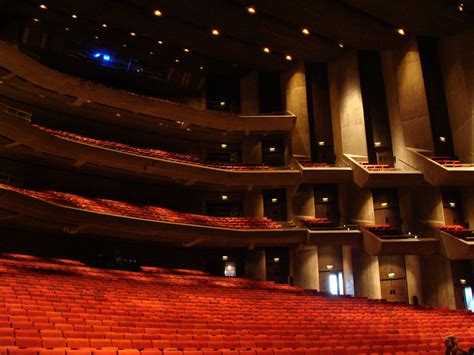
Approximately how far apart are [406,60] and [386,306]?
29.5 feet

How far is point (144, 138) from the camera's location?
1673 centimetres

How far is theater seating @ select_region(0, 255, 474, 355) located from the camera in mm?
5492

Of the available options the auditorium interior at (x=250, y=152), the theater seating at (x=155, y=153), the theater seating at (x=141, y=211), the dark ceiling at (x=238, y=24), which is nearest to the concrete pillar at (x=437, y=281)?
the auditorium interior at (x=250, y=152)

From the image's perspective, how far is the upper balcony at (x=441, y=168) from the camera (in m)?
14.3

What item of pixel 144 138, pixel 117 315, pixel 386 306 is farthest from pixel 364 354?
pixel 144 138

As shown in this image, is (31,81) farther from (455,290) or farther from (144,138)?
(455,290)

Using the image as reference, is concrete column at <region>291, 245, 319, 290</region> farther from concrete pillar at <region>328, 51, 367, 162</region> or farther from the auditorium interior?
concrete pillar at <region>328, 51, 367, 162</region>

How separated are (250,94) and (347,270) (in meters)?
7.63

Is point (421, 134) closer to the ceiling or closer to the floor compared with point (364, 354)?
closer to the ceiling

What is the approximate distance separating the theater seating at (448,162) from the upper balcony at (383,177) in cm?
77

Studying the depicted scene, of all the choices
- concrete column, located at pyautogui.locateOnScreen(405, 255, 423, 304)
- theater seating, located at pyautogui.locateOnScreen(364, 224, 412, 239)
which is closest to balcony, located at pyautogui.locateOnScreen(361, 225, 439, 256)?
theater seating, located at pyautogui.locateOnScreen(364, 224, 412, 239)

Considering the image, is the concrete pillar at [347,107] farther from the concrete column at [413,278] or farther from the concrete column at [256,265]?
the concrete column at [256,265]

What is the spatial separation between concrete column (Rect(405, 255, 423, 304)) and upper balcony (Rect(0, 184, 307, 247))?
→ 385 centimetres

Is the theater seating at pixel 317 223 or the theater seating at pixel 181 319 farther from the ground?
the theater seating at pixel 317 223
